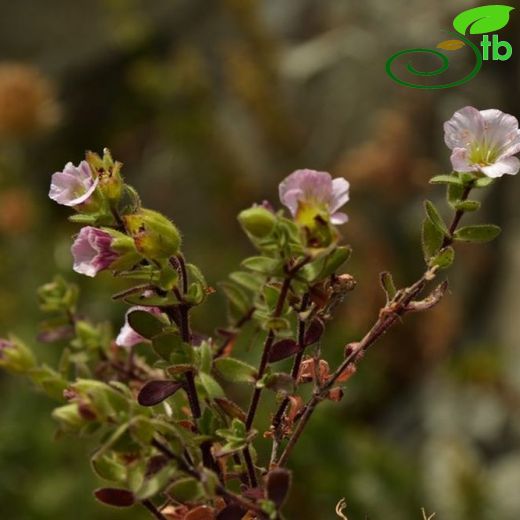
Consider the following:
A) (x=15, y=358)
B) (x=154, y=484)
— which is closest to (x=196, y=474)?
(x=154, y=484)

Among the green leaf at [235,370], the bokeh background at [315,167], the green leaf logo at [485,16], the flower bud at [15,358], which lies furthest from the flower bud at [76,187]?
the bokeh background at [315,167]

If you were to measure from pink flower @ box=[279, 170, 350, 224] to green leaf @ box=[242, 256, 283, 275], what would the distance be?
23 mm

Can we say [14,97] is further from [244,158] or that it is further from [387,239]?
[387,239]

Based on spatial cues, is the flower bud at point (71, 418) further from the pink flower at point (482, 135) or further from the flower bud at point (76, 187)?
the pink flower at point (482, 135)

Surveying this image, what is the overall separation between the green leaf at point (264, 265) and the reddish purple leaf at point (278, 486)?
0.08m

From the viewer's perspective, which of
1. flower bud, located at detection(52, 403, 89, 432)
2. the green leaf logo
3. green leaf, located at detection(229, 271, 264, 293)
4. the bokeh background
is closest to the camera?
flower bud, located at detection(52, 403, 89, 432)

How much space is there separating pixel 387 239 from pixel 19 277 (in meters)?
0.90

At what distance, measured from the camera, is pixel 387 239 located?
2262 mm

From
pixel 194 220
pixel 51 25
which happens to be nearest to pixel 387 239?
pixel 194 220

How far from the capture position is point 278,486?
0.39m

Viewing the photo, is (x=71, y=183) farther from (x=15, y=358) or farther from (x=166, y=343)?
(x=15, y=358)

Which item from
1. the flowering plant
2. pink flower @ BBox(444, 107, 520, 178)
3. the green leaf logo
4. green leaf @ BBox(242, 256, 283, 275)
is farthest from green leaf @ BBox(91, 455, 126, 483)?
the green leaf logo

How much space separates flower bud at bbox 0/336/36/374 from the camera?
60 centimetres

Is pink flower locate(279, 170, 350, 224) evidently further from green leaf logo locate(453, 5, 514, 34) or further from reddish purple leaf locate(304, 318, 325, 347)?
green leaf logo locate(453, 5, 514, 34)
